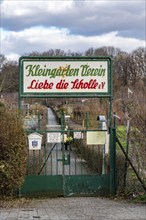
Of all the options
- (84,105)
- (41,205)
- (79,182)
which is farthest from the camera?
(84,105)

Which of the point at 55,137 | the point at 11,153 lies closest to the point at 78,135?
the point at 55,137

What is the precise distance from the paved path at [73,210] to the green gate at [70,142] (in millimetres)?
513

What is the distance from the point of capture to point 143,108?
1552 centimetres

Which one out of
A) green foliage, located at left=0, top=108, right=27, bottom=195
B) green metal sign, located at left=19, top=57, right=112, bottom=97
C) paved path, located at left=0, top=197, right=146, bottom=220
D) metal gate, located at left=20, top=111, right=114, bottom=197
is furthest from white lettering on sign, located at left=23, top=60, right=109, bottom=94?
paved path, located at left=0, top=197, right=146, bottom=220

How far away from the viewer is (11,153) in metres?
12.5

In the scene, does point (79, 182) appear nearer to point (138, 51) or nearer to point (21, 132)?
point (21, 132)

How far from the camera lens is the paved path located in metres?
10.0

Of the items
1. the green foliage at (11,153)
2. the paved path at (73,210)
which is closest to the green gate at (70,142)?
the paved path at (73,210)

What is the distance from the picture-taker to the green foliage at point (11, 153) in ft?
40.8

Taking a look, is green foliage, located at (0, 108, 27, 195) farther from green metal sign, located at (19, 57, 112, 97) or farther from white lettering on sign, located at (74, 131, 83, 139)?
A: white lettering on sign, located at (74, 131, 83, 139)

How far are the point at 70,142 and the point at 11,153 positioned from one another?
2396 mm

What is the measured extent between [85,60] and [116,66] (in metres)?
82.3

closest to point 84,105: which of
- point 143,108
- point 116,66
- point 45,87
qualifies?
point 143,108

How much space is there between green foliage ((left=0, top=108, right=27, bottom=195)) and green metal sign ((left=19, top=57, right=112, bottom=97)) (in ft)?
4.74
